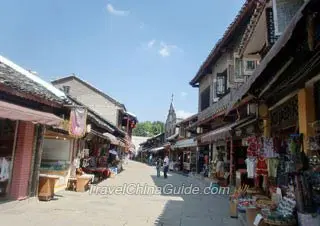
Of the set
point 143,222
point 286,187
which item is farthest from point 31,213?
point 286,187

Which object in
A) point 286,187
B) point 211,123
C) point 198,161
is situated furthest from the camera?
point 198,161

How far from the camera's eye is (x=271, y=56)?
3.94m

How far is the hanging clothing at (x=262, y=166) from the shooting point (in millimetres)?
9105

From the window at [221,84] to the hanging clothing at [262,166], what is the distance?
763 cm

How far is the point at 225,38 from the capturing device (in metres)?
15.5

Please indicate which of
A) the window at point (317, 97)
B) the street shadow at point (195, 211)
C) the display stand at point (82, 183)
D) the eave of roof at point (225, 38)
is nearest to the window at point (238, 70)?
the eave of roof at point (225, 38)

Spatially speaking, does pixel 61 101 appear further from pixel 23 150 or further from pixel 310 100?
pixel 310 100

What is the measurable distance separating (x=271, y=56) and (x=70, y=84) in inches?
1211

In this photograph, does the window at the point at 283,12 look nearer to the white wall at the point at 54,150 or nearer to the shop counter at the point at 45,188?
the shop counter at the point at 45,188

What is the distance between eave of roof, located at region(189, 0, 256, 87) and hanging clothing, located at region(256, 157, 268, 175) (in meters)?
5.54

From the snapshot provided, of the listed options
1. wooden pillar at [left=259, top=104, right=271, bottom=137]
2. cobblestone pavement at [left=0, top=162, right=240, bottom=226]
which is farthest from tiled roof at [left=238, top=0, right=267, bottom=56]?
cobblestone pavement at [left=0, top=162, right=240, bottom=226]

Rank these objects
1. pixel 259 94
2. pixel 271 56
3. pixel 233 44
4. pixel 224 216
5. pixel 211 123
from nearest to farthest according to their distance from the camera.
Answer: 1. pixel 271 56
2. pixel 259 94
3. pixel 224 216
4. pixel 233 44
5. pixel 211 123

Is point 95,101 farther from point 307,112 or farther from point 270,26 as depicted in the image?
point 307,112

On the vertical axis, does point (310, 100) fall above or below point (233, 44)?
below
